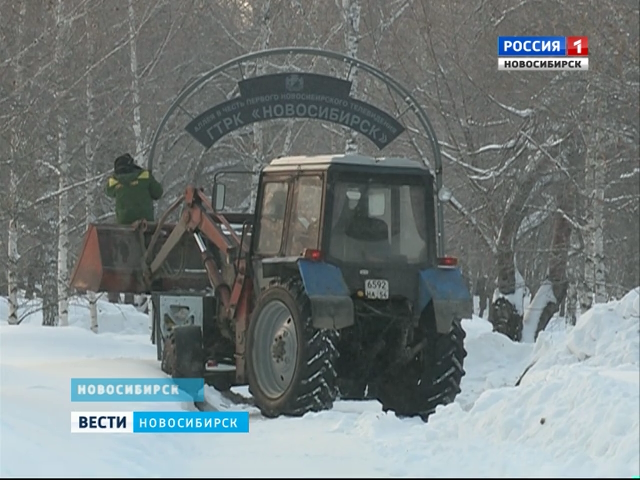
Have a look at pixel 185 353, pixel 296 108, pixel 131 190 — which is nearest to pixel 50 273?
pixel 296 108

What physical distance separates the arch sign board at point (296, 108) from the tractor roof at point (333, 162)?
433cm

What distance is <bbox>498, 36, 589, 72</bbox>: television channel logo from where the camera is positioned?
16.1 meters

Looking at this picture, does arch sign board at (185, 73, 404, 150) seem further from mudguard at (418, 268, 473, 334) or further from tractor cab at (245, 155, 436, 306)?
mudguard at (418, 268, 473, 334)

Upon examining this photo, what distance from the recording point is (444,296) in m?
12.1

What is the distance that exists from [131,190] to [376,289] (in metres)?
4.64

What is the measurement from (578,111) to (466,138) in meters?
3.63

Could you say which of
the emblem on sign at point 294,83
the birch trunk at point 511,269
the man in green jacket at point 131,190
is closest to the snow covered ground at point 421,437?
the man in green jacket at point 131,190

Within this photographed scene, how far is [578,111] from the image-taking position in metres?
16.4

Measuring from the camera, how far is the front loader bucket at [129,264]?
14.9m

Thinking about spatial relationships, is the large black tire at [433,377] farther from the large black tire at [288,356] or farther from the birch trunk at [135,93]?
the birch trunk at [135,93]

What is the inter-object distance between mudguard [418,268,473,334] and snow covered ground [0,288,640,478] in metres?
0.97

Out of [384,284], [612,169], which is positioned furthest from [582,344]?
[612,169]

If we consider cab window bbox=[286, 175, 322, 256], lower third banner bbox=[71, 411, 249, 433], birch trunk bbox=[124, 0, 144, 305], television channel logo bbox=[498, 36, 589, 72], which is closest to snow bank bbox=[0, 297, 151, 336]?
birch trunk bbox=[124, 0, 144, 305]

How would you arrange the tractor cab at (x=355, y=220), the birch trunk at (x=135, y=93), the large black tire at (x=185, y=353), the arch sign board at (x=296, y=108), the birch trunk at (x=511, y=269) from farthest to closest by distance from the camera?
the birch trunk at (x=135, y=93) < the birch trunk at (x=511, y=269) < the arch sign board at (x=296, y=108) < the large black tire at (x=185, y=353) < the tractor cab at (x=355, y=220)
